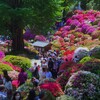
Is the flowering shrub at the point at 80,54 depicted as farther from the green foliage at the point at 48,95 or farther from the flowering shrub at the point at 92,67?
the green foliage at the point at 48,95

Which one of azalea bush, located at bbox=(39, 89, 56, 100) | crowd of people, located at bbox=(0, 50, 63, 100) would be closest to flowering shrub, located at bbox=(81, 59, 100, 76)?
crowd of people, located at bbox=(0, 50, 63, 100)

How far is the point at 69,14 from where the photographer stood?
167 feet

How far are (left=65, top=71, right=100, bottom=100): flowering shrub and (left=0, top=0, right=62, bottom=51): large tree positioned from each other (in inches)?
604

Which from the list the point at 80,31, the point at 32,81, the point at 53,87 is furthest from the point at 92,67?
the point at 80,31

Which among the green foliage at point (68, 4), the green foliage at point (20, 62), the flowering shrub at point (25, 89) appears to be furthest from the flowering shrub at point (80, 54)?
the green foliage at point (68, 4)

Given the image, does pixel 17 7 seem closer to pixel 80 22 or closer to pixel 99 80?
pixel 80 22

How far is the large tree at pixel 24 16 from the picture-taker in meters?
30.2

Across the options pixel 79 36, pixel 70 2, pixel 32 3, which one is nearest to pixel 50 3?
pixel 32 3

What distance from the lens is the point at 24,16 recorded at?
1195 inches

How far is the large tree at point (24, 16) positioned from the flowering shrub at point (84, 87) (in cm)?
1535

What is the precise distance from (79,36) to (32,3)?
276 inches

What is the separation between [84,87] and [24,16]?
53.7ft

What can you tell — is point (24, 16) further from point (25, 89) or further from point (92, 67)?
point (25, 89)

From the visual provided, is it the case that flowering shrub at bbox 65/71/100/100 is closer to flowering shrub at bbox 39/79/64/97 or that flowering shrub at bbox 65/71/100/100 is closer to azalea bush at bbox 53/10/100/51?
flowering shrub at bbox 39/79/64/97
